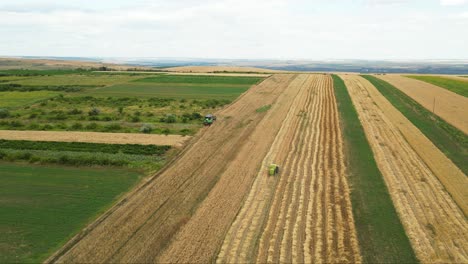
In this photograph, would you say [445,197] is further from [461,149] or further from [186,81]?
[186,81]

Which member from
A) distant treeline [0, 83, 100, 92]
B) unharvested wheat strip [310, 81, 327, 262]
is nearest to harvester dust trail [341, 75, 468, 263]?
unharvested wheat strip [310, 81, 327, 262]

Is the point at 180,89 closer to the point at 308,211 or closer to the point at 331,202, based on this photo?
the point at 331,202

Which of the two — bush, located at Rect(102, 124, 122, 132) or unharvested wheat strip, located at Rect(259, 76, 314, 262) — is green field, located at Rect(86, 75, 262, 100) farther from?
unharvested wheat strip, located at Rect(259, 76, 314, 262)

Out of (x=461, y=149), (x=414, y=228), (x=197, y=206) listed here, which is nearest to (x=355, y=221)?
(x=414, y=228)

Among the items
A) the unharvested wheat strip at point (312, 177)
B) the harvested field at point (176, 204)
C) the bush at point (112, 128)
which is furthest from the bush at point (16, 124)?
the unharvested wheat strip at point (312, 177)

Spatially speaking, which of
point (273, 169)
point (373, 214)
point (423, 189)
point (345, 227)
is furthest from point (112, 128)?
point (423, 189)

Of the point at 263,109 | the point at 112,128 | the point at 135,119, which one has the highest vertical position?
the point at 263,109
